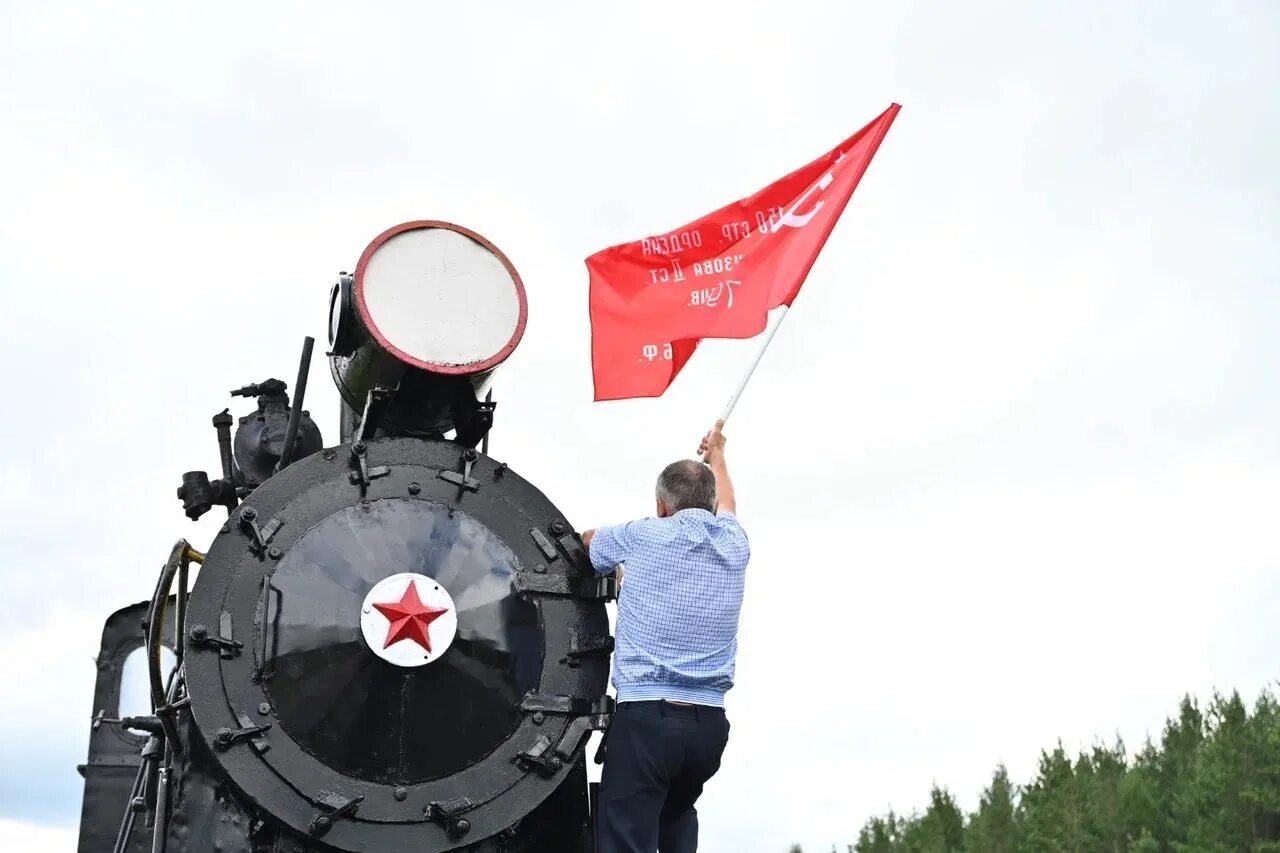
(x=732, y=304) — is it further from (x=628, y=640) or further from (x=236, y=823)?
(x=236, y=823)

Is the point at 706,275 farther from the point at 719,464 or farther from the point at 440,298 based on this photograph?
the point at 440,298

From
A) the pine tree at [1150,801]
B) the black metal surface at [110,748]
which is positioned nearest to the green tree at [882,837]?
the pine tree at [1150,801]

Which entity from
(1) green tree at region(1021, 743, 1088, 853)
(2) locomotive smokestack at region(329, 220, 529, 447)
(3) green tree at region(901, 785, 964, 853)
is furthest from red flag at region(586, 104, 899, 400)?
(3) green tree at region(901, 785, 964, 853)

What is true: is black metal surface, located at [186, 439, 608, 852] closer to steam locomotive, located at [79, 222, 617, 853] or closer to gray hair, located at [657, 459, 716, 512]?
steam locomotive, located at [79, 222, 617, 853]

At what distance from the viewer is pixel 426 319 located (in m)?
4.55

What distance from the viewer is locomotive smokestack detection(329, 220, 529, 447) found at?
4.50 m

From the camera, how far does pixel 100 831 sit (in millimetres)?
6949

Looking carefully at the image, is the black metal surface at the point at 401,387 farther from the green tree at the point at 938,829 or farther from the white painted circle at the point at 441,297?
the green tree at the point at 938,829

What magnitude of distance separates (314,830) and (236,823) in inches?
11.5

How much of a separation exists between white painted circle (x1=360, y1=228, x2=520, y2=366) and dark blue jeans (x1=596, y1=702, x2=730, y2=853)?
129cm

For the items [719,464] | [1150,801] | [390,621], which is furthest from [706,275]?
[1150,801]

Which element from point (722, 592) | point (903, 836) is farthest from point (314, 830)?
point (903, 836)

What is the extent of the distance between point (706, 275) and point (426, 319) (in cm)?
155

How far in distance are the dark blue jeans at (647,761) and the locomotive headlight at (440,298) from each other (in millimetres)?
1272
